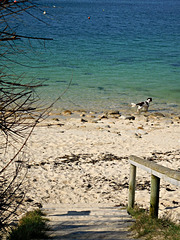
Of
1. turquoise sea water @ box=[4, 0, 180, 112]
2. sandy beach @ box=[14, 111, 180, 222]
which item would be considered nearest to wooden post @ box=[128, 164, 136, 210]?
sandy beach @ box=[14, 111, 180, 222]

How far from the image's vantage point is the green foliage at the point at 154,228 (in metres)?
3.89

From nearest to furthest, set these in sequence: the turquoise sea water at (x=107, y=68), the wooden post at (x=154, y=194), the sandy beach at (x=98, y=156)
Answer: the wooden post at (x=154, y=194)
the sandy beach at (x=98, y=156)
the turquoise sea water at (x=107, y=68)

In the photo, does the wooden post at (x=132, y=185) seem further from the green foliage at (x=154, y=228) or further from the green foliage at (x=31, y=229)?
the green foliage at (x=31, y=229)

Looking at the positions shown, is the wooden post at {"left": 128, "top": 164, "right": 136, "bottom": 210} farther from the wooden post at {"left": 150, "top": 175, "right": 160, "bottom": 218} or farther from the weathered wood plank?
the wooden post at {"left": 150, "top": 175, "right": 160, "bottom": 218}

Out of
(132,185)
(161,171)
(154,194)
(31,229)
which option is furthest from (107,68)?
(31,229)

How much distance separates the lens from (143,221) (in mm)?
4457

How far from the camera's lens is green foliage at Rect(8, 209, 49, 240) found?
3.82 meters

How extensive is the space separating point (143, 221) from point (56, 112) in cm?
1235

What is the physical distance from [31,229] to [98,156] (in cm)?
608

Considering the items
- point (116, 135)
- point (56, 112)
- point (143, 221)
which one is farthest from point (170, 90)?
point (143, 221)

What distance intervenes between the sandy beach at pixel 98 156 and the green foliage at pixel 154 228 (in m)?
1.12

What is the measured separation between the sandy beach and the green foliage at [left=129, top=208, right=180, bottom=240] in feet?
3.68

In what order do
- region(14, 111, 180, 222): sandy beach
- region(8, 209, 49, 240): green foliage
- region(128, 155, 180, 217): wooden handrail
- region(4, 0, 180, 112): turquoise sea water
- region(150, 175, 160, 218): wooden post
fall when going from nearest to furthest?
1. region(8, 209, 49, 240): green foliage
2. region(128, 155, 180, 217): wooden handrail
3. region(150, 175, 160, 218): wooden post
4. region(14, 111, 180, 222): sandy beach
5. region(4, 0, 180, 112): turquoise sea water

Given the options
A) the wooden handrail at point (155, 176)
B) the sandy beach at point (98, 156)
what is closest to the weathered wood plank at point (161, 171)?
the wooden handrail at point (155, 176)
